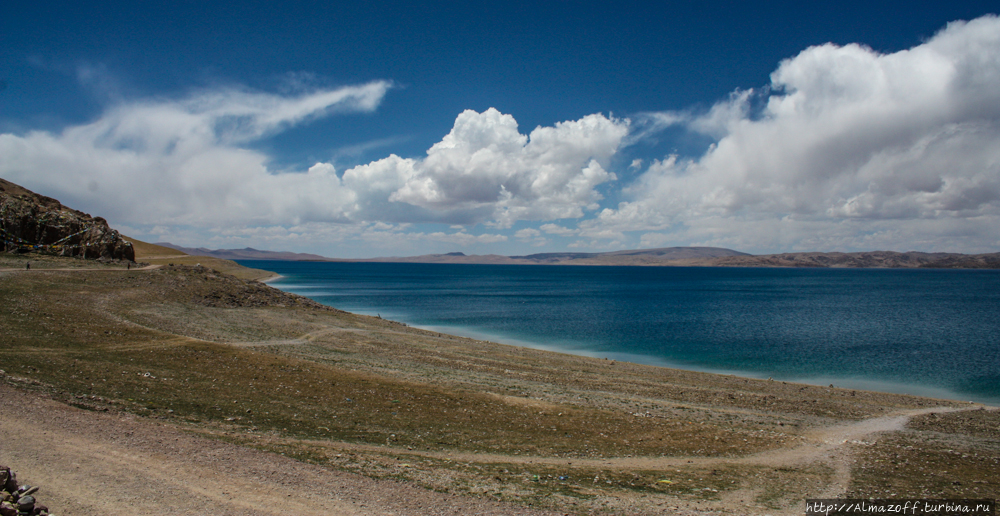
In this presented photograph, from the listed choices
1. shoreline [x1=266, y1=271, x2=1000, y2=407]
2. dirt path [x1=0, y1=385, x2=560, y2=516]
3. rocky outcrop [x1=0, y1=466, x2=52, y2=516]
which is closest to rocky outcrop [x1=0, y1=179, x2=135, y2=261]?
shoreline [x1=266, y1=271, x2=1000, y2=407]

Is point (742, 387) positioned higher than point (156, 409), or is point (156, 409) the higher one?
point (156, 409)

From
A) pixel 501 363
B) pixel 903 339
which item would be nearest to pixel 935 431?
pixel 501 363

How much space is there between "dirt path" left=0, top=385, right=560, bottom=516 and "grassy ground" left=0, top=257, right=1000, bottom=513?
1.00m

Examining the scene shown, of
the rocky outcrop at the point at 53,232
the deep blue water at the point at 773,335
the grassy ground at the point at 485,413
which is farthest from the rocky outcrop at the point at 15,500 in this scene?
the rocky outcrop at the point at 53,232

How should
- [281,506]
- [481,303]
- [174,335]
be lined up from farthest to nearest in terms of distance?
[481,303] < [174,335] < [281,506]

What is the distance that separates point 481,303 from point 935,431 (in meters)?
83.0

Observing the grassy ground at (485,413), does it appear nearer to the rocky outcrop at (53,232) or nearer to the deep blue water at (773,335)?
the deep blue water at (773,335)

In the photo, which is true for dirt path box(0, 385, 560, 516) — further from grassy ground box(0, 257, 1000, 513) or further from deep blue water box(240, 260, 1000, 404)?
deep blue water box(240, 260, 1000, 404)

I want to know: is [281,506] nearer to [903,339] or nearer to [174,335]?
[174,335]

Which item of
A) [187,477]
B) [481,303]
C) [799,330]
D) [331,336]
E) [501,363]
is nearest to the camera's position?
[187,477]

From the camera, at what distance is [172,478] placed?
10.9m

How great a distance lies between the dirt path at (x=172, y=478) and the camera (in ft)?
32.1

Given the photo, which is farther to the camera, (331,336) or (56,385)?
(331,336)

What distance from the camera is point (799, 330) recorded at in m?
65.0
